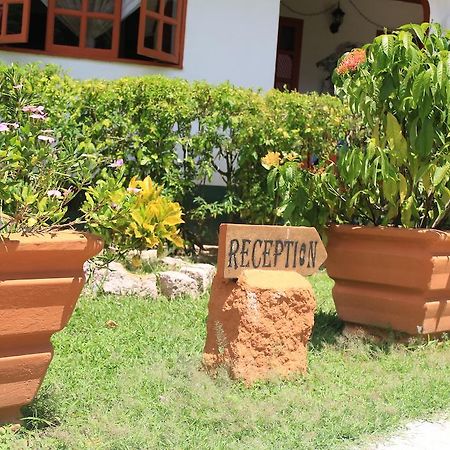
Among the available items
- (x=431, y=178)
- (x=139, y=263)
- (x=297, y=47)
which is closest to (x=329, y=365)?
(x=431, y=178)

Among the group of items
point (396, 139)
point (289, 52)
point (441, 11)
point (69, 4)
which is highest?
point (441, 11)

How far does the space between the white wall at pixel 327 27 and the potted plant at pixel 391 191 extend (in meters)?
8.85

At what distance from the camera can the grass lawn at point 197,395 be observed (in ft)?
10.4

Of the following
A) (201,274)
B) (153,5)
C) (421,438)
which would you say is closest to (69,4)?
(153,5)

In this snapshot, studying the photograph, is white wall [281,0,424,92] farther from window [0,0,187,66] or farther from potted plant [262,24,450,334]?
potted plant [262,24,450,334]

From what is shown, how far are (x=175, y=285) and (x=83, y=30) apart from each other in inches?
156

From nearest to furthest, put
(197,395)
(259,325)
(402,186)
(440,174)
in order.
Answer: (197,395) < (259,325) < (440,174) < (402,186)

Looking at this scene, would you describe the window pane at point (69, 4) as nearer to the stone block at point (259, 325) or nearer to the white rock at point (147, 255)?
the white rock at point (147, 255)

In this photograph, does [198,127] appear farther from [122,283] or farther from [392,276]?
[392,276]

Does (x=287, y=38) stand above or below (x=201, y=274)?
above

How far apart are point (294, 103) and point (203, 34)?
2.41 m

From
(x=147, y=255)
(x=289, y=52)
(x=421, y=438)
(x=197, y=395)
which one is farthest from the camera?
(x=289, y=52)

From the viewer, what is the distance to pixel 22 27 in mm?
8320

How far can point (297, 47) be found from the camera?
45.4 ft
